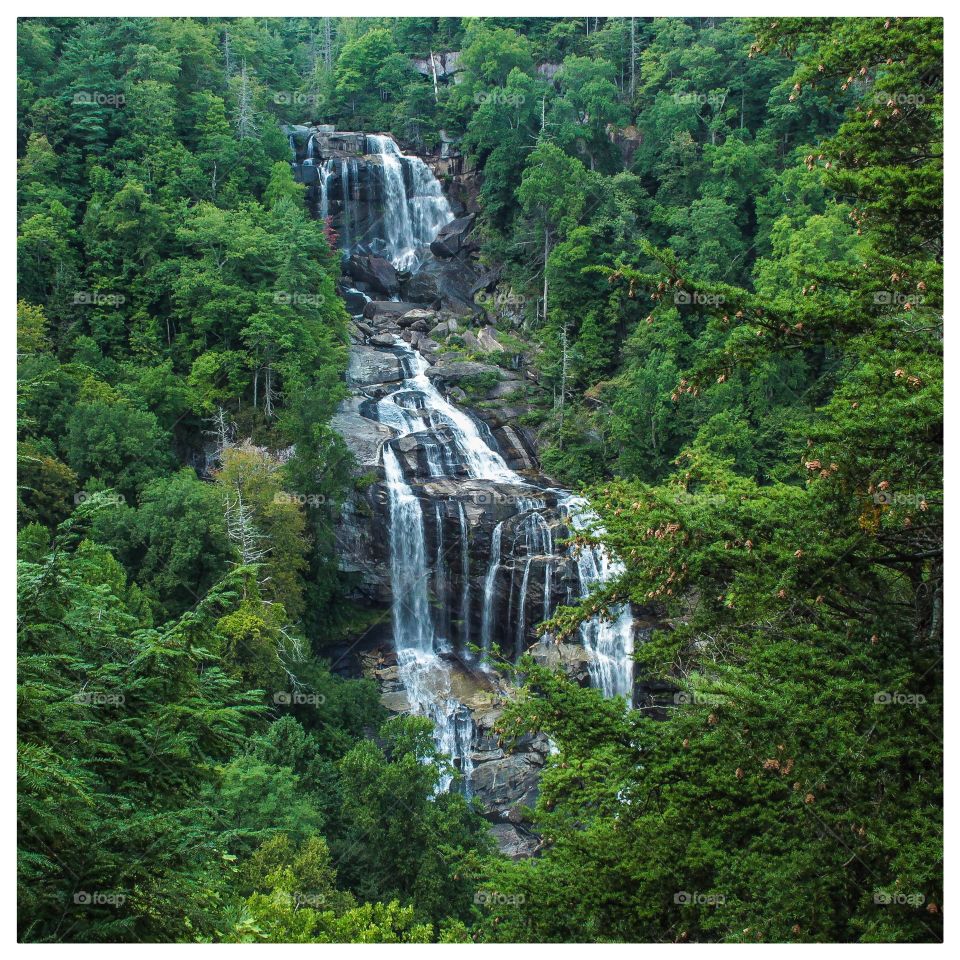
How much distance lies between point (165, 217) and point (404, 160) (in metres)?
14.3

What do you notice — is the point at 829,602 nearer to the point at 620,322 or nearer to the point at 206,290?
the point at 206,290

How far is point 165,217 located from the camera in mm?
32906

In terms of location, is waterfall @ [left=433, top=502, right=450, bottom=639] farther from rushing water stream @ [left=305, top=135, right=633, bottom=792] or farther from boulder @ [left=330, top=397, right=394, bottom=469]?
boulder @ [left=330, top=397, right=394, bottom=469]

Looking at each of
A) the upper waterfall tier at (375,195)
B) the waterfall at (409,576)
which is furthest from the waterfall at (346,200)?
the waterfall at (409,576)

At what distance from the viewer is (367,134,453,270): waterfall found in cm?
4334

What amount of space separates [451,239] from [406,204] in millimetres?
2541

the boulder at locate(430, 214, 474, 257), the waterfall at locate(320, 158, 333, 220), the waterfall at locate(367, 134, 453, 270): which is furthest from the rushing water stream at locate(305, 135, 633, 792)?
the waterfall at locate(320, 158, 333, 220)

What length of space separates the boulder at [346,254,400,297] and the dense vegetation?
4.20 m

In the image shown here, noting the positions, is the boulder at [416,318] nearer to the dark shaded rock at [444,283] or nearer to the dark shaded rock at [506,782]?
the dark shaded rock at [444,283]

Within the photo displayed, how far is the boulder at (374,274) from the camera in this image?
4197cm

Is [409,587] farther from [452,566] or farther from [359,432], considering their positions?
[359,432]

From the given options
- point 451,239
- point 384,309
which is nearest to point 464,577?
point 384,309

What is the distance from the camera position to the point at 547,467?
33.7m

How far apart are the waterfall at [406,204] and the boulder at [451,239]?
0.40 meters
